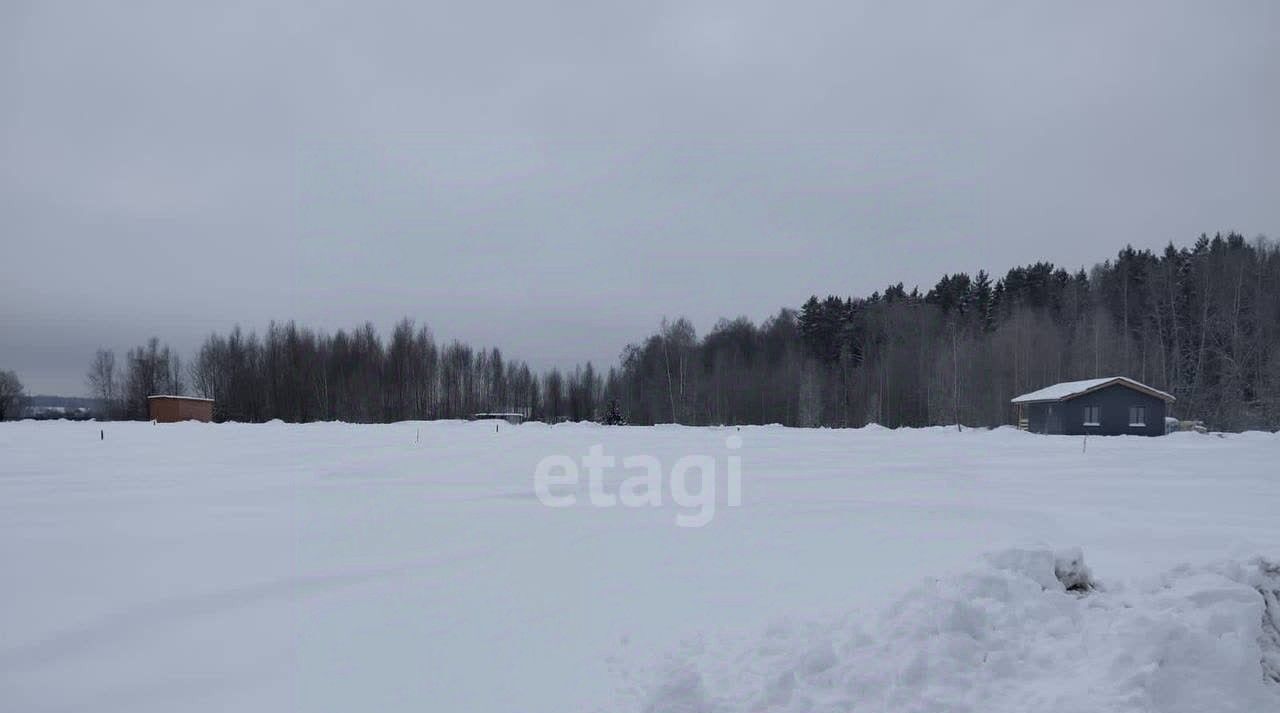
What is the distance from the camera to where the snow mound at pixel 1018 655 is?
152 inches

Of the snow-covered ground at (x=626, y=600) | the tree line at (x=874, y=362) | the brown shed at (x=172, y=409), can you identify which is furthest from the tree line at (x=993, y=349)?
the snow-covered ground at (x=626, y=600)

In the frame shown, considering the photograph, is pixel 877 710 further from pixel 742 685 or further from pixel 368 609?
pixel 368 609

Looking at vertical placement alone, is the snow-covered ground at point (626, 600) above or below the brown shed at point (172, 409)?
below

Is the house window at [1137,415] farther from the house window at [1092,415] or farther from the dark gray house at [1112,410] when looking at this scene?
the house window at [1092,415]

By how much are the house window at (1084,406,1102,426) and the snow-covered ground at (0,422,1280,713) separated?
23.9m

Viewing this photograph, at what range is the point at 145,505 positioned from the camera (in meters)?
10.9

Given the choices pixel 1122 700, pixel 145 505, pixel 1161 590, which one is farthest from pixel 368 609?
pixel 145 505

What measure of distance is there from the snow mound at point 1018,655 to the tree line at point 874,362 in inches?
1945

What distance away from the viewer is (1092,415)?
116ft

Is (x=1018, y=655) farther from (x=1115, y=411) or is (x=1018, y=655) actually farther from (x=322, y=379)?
(x=322, y=379)

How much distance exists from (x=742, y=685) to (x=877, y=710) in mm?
755

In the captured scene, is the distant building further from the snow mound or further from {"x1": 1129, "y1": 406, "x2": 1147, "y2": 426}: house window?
{"x1": 1129, "y1": 406, "x2": 1147, "y2": 426}: house window

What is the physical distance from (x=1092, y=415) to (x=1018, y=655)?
36488mm

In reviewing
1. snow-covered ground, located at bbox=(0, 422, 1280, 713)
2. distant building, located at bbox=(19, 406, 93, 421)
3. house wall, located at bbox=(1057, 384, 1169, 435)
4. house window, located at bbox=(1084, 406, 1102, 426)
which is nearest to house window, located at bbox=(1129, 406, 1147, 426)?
house wall, located at bbox=(1057, 384, 1169, 435)
